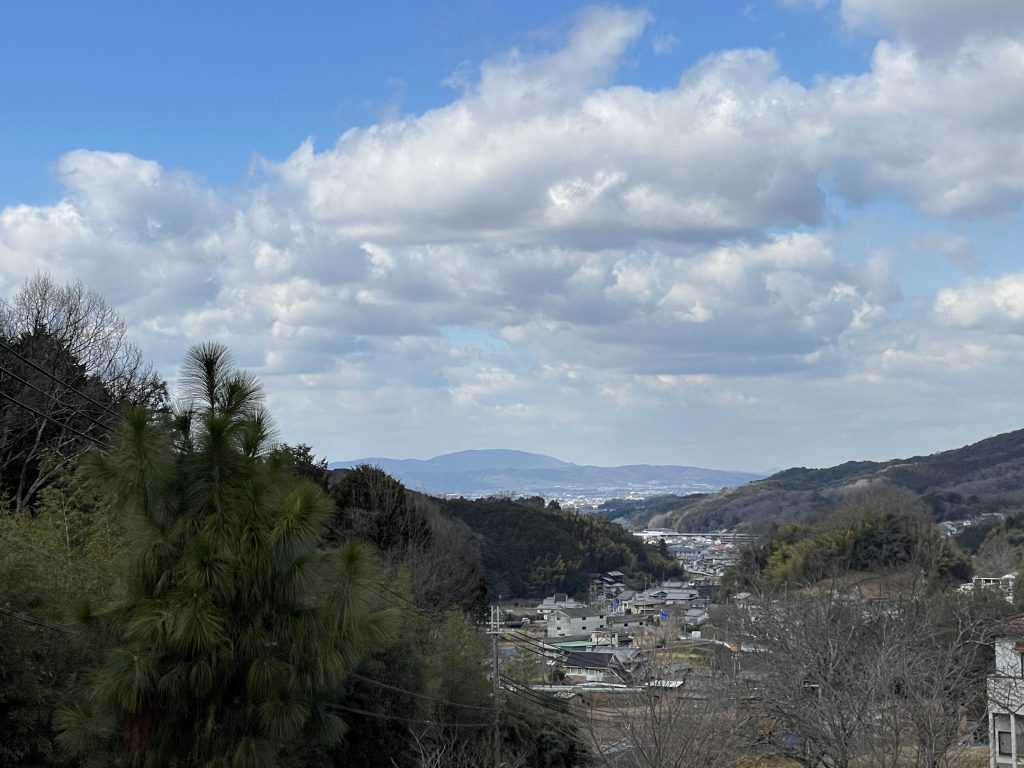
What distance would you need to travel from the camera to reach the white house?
17.4m

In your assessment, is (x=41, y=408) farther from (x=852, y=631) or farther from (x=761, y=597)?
(x=852, y=631)

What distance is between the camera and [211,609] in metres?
10.6

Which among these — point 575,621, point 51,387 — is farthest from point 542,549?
point 51,387

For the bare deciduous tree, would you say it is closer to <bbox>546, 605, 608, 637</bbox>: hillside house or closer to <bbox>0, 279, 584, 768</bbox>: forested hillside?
<bbox>0, 279, 584, 768</bbox>: forested hillside

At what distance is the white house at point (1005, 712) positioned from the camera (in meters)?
17.4

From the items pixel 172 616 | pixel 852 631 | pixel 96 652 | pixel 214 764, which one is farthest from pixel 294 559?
pixel 852 631

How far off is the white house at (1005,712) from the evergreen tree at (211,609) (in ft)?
35.6

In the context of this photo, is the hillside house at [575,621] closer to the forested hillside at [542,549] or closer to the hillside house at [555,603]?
the hillside house at [555,603]

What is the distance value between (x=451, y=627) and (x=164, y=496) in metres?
15.6

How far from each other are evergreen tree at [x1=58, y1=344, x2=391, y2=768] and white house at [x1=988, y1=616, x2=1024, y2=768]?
35.6ft

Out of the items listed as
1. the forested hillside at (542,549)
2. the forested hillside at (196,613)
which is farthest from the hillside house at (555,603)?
the forested hillside at (196,613)

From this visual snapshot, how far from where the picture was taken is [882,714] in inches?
516

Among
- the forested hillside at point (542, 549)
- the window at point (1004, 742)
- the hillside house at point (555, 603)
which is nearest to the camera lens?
the window at point (1004, 742)

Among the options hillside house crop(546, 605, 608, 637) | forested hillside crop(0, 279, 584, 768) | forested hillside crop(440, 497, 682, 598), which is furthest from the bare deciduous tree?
forested hillside crop(440, 497, 682, 598)
